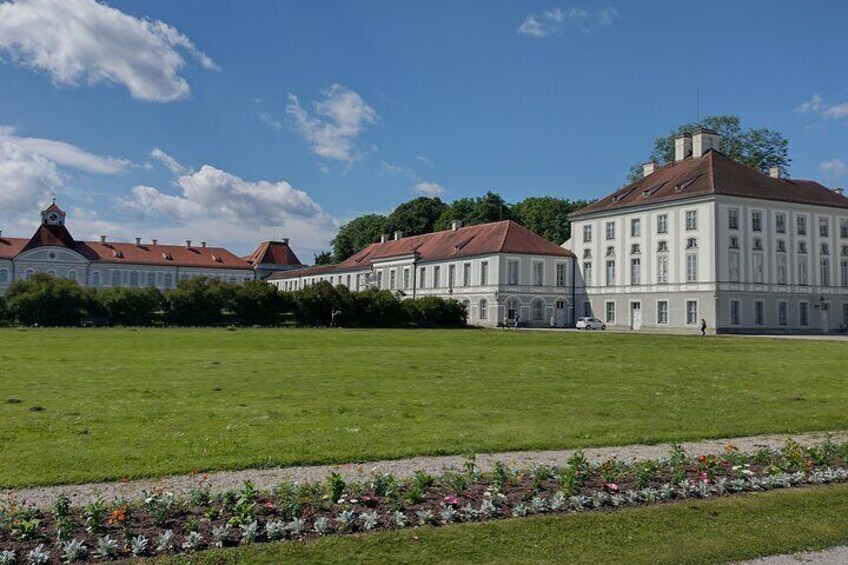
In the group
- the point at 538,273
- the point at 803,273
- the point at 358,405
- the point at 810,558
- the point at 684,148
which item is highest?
the point at 684,148

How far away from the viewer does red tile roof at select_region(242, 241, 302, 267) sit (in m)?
119

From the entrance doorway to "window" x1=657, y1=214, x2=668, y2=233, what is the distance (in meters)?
6.51

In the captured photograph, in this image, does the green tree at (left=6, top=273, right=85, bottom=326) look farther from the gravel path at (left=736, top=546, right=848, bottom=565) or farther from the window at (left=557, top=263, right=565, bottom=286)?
the gravel path at (left=736, top=546, right=848, bottom=565)

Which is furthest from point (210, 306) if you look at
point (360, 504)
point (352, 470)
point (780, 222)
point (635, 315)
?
point (360, 504)

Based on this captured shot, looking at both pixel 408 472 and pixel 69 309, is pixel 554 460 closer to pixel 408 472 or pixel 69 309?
pixel 408 472

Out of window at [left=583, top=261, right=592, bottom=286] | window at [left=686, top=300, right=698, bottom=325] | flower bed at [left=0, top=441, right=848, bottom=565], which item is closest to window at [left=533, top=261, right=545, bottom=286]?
window at [left=583, top=261, right=592, bottom=286]

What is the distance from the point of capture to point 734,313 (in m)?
56.3

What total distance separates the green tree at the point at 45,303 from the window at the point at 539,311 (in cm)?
3962

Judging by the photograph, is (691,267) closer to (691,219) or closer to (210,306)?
(691,219)

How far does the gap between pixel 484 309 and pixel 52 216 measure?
226ft

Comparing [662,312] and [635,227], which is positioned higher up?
[635,227]

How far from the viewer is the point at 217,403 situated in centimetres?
1384

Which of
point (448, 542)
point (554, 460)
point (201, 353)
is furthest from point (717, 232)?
point (448, 542)

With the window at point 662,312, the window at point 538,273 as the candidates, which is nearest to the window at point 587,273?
the window at point 538,273
